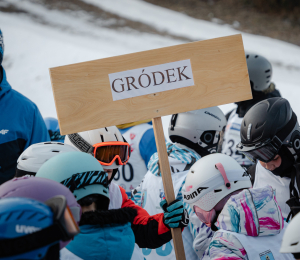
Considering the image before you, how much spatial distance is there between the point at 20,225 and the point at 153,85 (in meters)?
1.23

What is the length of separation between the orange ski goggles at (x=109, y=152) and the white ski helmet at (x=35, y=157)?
46 centimetres

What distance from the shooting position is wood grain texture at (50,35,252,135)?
2076 millimetres

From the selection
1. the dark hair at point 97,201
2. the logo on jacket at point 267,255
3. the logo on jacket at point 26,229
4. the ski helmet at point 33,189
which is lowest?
the logo on jacket at point 267,255

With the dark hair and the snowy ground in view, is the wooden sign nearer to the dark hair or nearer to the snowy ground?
the dark hair

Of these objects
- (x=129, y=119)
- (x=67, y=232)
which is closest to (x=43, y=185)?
(x=67, y=232)

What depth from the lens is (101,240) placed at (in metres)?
1.78

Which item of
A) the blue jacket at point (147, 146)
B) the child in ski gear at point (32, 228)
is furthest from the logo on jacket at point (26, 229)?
the blue jacket at point (147, 146)

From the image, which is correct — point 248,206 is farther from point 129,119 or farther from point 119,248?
point 129,119

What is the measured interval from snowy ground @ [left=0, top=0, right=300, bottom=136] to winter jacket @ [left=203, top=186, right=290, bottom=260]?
7.15 metres

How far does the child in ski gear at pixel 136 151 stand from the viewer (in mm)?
3855

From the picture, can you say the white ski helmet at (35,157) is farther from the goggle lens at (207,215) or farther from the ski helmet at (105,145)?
the goggle lens at (207,215)

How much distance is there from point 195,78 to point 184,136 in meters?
1.31

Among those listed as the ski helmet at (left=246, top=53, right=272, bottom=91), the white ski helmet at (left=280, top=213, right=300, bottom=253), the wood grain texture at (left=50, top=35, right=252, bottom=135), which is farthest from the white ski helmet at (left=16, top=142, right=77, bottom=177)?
the ski helmet at (left=246, top=53, right=272, bottom=91)

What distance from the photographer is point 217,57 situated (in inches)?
85.9
